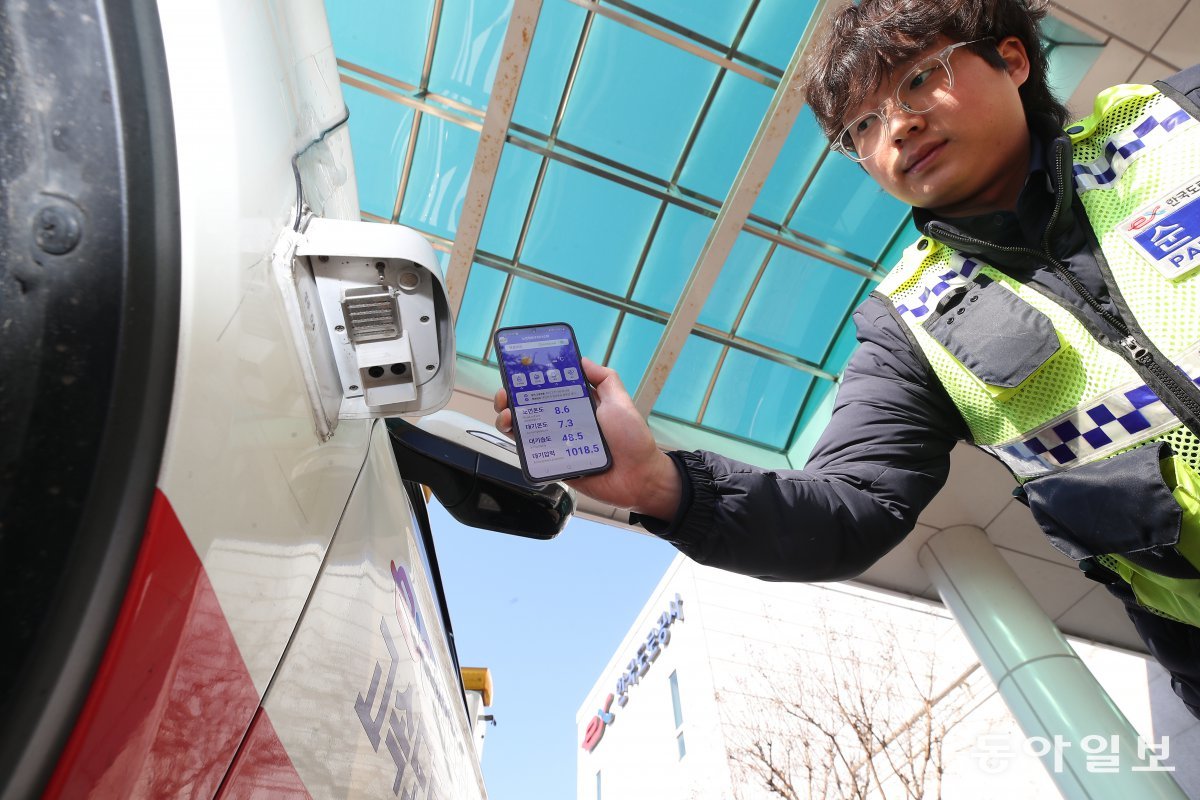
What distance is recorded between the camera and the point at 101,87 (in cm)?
53

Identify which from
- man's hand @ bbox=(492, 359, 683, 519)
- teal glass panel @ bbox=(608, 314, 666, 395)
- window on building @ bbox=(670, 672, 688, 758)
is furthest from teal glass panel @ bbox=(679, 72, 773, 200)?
window on building @ bbox=(670, 672, 688, 758)

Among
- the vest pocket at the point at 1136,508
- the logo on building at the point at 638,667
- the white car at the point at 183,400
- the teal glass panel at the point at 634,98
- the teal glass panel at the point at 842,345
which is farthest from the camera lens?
the logo on building at the point at 638,667

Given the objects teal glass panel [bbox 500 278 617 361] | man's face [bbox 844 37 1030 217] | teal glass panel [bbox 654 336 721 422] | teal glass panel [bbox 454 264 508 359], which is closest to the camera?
man's face [bbox 844 37 1030 217]

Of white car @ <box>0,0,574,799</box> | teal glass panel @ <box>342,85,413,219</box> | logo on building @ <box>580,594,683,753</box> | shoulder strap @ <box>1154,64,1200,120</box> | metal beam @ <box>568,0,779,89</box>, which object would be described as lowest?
white car @ <box>0,0,574,799</box>

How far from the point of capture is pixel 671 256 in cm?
716

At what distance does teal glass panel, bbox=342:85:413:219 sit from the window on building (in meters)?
15.6

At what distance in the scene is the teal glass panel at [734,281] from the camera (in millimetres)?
7094

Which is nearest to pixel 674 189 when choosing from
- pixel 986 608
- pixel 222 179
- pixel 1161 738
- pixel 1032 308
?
pixel 986 608

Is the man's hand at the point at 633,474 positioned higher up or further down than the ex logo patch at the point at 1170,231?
further down

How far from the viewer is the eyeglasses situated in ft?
4.90

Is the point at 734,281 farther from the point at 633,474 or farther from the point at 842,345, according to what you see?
the point at 633,474

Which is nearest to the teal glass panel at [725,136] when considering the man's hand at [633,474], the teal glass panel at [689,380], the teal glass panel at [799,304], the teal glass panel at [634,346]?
the teal glass panel at [799,304]

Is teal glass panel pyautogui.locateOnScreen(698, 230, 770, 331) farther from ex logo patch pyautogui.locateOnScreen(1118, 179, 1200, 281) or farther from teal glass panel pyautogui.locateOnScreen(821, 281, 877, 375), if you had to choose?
ex logo patch pyautogui.locateOnScreen(1118, 179, 1200, 281)

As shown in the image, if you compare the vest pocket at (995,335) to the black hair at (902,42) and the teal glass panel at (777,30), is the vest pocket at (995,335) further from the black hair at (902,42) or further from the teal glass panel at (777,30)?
the teal glass panel at (777,30)
